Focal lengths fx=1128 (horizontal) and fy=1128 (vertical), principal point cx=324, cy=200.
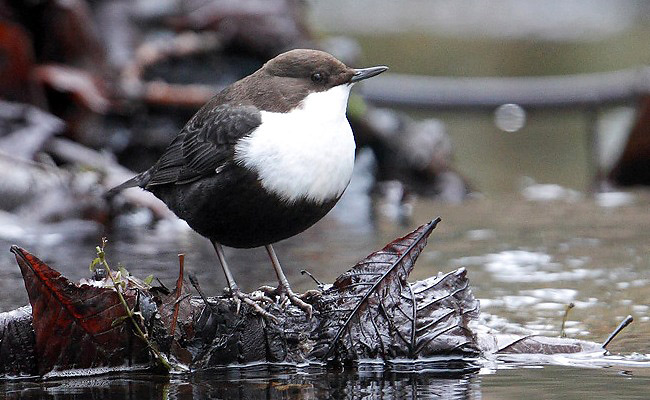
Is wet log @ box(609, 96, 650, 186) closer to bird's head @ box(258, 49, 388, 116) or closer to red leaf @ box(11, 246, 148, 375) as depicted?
bird's head @ box(258, 49, 388, 116)

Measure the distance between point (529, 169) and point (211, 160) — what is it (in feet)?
21.0

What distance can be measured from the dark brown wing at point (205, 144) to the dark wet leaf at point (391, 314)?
680 millimetres

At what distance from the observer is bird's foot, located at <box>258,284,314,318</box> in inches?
137

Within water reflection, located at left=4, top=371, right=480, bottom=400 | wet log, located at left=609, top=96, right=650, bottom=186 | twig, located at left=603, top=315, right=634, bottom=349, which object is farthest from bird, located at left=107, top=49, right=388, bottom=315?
wet log, located at left=609, top=96, right=650, bottom=186

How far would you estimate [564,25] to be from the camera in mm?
20188

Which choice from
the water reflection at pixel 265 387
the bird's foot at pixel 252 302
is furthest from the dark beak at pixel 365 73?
the water reflection at pixel 265 387

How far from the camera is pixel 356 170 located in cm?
772

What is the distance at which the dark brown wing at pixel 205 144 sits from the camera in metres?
3.84

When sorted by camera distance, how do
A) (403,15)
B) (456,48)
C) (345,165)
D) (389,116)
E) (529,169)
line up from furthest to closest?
(403,15), (456,48), (529,169), (389,116), (345,165)

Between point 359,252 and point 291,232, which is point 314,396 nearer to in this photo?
point 291,232

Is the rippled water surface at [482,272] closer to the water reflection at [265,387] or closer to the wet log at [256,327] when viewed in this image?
the water reflection at [265,387]

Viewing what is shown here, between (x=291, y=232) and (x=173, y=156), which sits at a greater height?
(x=173, y=156)

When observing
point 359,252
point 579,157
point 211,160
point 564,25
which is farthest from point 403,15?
point 211,160

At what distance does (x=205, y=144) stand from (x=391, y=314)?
104 cm
